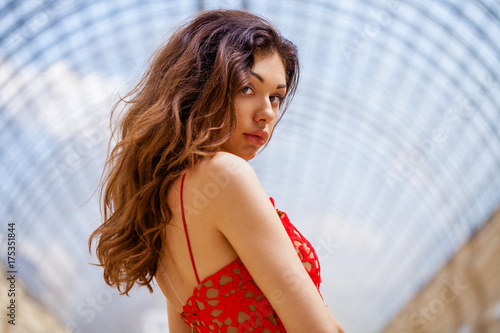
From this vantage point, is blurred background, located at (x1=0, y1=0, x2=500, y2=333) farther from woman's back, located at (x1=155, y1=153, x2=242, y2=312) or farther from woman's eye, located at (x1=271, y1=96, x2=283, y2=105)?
woman's back, located at (x1=155, y1=153, x2=242, y2=312)

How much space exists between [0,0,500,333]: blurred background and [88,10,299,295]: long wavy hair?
14.4 metres

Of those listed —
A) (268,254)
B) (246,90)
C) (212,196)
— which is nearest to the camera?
(268,254)

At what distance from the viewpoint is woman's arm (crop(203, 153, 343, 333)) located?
9.24ft

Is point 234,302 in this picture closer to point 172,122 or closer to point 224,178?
point 224,178

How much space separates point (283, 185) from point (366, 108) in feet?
46.6

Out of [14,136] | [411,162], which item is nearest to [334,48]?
[411,162]

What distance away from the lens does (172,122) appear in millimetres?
3248

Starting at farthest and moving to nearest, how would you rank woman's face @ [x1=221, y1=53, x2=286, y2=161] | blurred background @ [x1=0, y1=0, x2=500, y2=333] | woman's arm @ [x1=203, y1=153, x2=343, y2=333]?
blurred background @ [x1=0, y1=0, x2=500, y2=333], woman's face @ [x1=221, y1=53, x2=286, y2=161], woman's arm @ [x1=203, y1=153, x2=343, y2=333]

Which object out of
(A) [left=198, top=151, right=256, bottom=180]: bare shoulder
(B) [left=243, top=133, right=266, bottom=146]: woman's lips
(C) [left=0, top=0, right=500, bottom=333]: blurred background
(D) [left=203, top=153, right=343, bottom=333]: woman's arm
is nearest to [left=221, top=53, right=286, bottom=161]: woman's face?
(B) [left=243, top=133, right=266, bottom=146]: woman's lips

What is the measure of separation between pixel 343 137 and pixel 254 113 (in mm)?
33925

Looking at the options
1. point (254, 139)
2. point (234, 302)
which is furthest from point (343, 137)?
point (234, 302)

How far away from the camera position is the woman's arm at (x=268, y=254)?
2.82 m

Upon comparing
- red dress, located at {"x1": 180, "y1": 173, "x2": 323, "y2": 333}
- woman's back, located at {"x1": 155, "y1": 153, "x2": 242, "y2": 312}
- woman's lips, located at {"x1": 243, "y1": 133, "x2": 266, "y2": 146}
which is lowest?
red dress, located at {"x1": 180, "y1": 173, "x2": 323, "y2": 333}

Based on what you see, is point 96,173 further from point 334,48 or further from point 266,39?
point 266,39
